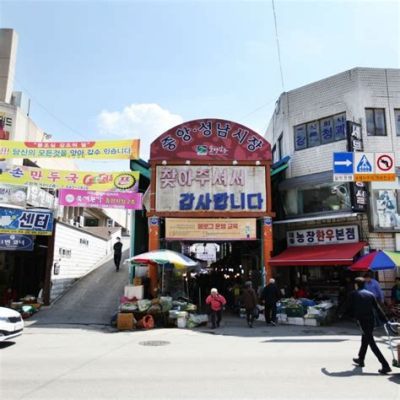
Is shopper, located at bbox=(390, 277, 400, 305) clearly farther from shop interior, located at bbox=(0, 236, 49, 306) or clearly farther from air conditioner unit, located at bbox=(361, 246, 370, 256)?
shop interior, located at bbox=(0, 236, 49, 306)

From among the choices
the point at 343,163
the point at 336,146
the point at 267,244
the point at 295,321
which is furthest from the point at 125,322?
the point at 336,146

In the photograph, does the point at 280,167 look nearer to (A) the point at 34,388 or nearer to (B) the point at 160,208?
(B) the point at 160,208

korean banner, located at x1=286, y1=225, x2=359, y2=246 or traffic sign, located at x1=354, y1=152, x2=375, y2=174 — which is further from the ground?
traffic sign, located at x1=354, y1=152, x2=375, y2=174

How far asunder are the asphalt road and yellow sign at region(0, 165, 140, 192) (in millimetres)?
7173

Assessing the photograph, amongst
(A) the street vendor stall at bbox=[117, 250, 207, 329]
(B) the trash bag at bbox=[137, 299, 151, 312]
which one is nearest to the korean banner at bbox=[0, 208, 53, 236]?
(A) the street vendor stall at bbox=[117, 250, 207, 329]

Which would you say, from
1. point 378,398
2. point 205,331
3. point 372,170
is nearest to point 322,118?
point 372,170

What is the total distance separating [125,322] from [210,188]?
7.30 metres

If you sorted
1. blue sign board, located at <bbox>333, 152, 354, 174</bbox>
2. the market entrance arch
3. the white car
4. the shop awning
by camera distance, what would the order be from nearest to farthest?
the white car < blue sign board, located at <bbox>333, 152, 354, 174</bbox> < the shop awning < the market entrance arch

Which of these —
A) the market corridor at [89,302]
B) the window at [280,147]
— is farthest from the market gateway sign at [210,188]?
the market corridor at [89,302]

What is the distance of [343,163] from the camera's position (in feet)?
51.3

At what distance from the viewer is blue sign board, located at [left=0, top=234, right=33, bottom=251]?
670 inches

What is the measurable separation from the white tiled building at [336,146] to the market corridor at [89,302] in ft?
28.3

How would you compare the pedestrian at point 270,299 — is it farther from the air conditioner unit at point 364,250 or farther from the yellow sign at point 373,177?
the yellow sign at point 373,177

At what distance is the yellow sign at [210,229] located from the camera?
18078 millimetres
